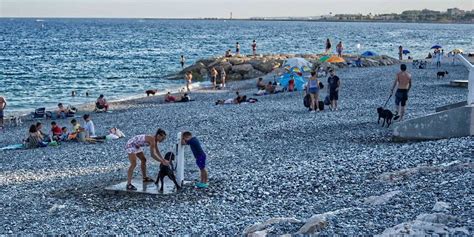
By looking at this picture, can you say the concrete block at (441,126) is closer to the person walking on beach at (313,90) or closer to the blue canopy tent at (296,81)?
the person walking on beach at (313,90)

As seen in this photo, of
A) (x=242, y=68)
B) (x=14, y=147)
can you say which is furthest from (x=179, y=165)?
(x=242, y=68)

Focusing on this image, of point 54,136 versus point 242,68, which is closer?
point 54,136

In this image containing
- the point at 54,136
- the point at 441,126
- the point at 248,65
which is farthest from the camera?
the point at 248,65

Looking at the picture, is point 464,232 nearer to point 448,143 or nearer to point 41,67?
point 448,143

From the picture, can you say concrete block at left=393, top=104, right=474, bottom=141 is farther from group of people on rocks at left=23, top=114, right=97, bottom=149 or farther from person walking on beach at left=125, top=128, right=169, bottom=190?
group of people on rocks at left=23, top=114, right=97, bottom=149

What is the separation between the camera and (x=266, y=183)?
39.3 ft

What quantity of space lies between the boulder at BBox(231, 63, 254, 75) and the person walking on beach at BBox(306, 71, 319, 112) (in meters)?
22.9

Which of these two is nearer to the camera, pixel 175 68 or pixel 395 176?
pixel 395 176

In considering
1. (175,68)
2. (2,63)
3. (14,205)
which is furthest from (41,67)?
(14,205)

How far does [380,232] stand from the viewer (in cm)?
771

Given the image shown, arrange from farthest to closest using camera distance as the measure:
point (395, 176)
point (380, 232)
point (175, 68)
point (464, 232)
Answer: point (175, 68) < point (395, 176) < point (380, 232) < point (464, 232)

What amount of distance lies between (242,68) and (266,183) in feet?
110

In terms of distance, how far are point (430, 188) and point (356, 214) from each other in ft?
5.46

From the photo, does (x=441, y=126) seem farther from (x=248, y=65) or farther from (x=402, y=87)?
→ (x=248, y=65)
